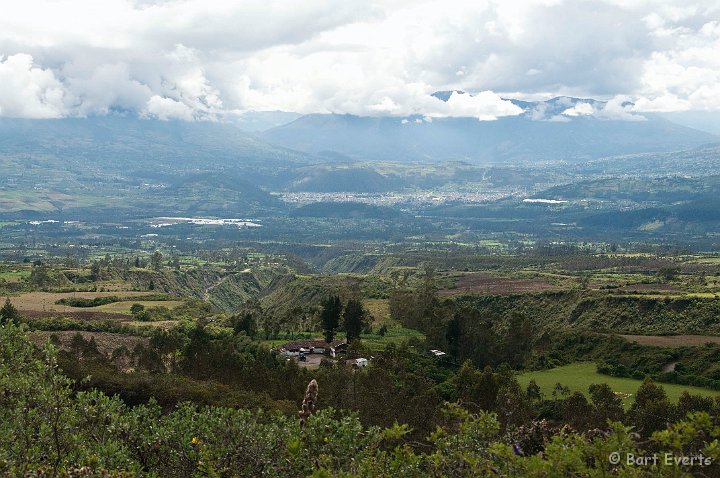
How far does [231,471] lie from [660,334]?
66.8 meters

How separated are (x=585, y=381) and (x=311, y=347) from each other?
2706 cm

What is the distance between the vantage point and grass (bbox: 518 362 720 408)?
5178 cm

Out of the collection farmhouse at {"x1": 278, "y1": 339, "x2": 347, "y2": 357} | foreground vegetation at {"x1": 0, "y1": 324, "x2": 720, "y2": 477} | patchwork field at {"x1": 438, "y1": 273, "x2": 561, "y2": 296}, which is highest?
foreground vegetation at {"x1": 0, "y1": 324, "x2": 720, "y2": 477}

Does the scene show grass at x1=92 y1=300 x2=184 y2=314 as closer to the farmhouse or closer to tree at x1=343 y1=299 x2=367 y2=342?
Result: the farmhouse

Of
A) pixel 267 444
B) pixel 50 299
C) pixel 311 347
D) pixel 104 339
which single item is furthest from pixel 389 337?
pixel 267 444

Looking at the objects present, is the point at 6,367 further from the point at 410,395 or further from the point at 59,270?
the point at 59,270

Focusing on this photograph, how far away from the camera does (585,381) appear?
189 feet

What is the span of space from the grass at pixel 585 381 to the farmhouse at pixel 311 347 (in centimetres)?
1856

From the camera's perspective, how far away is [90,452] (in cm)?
1748

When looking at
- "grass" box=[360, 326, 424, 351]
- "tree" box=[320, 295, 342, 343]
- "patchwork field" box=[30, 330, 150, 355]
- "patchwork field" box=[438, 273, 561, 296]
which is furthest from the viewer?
"patchwork field" box=[438, 273, 561, 296]

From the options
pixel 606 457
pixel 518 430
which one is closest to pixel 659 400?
pixel 518 430

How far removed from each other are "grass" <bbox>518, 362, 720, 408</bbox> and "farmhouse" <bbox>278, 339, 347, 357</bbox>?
18.6 m

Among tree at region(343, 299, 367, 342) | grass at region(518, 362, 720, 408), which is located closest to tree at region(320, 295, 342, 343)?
tree at region(343, 299, 367, 342)

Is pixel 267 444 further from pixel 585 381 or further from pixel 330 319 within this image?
pixel 330 319
